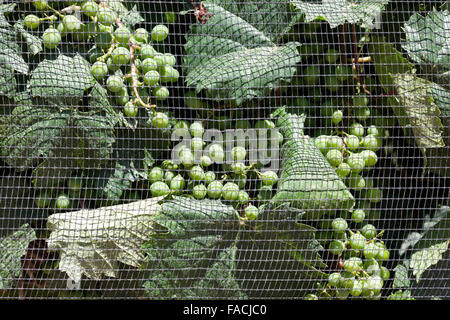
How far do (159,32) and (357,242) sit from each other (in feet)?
1.79

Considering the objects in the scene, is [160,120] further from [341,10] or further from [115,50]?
[341,10]

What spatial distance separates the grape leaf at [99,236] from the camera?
1.09 metres

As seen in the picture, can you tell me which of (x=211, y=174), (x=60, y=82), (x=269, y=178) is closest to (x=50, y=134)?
(x=60, y=82)

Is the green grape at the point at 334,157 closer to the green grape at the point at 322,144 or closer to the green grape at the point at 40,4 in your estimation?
the green grape at the point at 322,144

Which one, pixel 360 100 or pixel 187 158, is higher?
pixel 360 100

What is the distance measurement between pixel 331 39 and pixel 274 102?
0.18 meters

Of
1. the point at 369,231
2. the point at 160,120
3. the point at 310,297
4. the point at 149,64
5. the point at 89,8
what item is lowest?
the point at 310,297

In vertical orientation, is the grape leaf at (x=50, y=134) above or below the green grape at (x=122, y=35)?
below

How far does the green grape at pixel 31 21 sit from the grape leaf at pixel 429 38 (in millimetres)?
691

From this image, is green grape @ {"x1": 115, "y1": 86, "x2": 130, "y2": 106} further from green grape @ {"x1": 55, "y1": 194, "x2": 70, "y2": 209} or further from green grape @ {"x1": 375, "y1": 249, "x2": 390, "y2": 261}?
green grape @ {"x1": 375, "y1": 249, "x2": 390, "y2": 261}

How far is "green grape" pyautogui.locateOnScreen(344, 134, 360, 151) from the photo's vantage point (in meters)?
1.14

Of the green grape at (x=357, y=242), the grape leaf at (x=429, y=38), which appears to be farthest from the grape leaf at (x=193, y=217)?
the grape leaf at (x=429, y=38)

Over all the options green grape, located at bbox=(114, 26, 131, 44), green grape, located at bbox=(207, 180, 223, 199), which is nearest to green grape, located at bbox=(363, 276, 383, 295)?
green grape, located at bbox=(207, 180, 223, 199)

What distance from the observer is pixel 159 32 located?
1.14 meters
